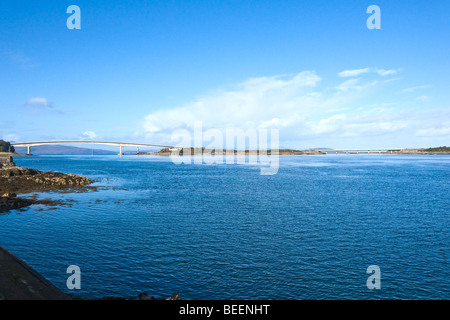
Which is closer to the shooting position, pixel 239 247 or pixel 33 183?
pixel 239 247

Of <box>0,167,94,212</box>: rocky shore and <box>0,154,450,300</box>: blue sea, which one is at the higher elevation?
<box>0,167,94,212</box>: rocky shore

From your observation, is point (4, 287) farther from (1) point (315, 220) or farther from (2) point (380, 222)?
(2) point (380, 222)

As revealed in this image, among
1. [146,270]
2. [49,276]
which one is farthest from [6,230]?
[146,270]

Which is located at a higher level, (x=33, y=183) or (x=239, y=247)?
(x=33, y=183)

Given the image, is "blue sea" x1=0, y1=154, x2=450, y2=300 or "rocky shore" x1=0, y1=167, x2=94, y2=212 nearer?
"blue sea" x1=0, y1=154, x2=450, y2=300

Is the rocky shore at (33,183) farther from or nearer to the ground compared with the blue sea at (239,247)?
farther from the ground

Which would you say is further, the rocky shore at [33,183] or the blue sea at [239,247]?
the rocky shore at [33,183]
